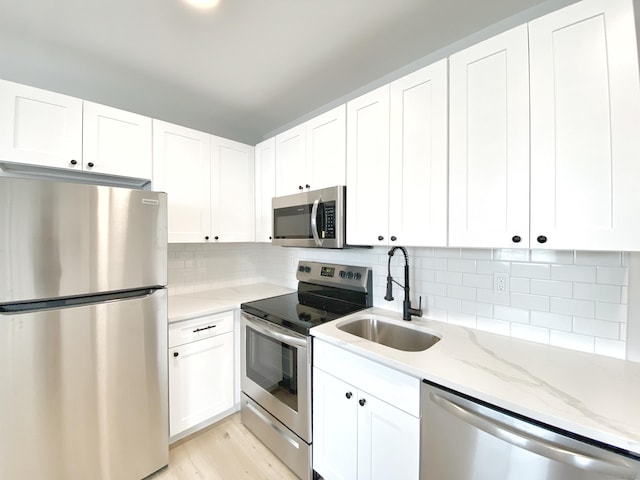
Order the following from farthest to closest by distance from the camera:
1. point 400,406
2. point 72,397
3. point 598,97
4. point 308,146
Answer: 1. point 308,146
2. point 72,397
3. point 400,406
4. point 598,97

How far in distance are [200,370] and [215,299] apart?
570 mm

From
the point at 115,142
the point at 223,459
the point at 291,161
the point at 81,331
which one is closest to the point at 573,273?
the point at 291,161

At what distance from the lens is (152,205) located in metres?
1.53

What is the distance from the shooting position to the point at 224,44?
1520 millimetres

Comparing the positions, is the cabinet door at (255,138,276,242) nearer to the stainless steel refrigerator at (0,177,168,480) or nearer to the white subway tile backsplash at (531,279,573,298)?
the stainless steel refrigerator at (0,177,168,480)

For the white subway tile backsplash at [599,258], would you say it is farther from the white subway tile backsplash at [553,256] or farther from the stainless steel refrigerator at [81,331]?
the stainless steel refrigerator at [81,331]

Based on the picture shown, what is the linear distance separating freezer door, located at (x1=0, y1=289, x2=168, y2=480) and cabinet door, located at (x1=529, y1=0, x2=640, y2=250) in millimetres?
2061

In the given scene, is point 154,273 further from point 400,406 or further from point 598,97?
point 598,97

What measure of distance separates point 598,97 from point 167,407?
2622mm

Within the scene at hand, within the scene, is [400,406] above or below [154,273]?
below

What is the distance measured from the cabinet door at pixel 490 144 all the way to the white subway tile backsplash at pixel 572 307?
1.49 ft

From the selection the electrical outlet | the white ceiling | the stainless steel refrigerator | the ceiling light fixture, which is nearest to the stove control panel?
the electrical outlet

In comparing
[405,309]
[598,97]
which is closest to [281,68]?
[598,97]

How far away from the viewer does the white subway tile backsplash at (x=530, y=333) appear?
1278 mm
